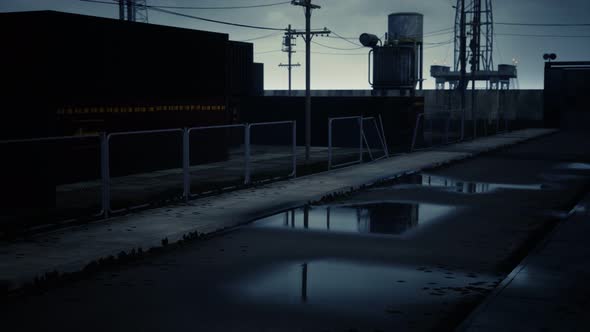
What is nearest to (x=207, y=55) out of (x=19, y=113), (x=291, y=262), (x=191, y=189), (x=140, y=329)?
(x=191, y=189)

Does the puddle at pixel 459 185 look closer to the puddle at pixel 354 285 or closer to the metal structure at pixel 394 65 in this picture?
the puddle at pixel 354 285

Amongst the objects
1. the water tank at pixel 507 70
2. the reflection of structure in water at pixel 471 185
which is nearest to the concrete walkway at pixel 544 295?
the reflection of structure in water at pixel 471 185

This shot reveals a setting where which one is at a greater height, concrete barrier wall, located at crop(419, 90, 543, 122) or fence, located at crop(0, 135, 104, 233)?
concrete barrier wall, located at crop(419, 90, 543, 122)

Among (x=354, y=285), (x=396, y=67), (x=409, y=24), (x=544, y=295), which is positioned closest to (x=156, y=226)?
(x=354, y=285)

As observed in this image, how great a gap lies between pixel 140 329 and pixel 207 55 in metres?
19.3

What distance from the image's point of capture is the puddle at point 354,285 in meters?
8.05

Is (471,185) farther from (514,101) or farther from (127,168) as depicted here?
(514,101)

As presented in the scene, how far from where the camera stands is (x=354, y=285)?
8.70 m

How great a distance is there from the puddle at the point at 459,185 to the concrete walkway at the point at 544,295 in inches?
278

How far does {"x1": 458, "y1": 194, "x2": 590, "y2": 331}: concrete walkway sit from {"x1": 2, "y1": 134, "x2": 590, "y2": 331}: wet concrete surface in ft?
1.12

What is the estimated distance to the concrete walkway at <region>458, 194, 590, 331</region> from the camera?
6.92 metres

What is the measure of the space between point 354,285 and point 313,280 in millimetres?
559

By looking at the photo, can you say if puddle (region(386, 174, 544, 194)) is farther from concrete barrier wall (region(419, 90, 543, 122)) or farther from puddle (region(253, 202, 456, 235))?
concrete barrier wall (region(419, 90, 543, 122))

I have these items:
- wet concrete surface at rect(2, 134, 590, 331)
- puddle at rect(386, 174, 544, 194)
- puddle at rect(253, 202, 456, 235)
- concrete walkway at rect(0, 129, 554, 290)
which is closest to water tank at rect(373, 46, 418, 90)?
concrete walkway at rect(0, 129, 554, 290)
